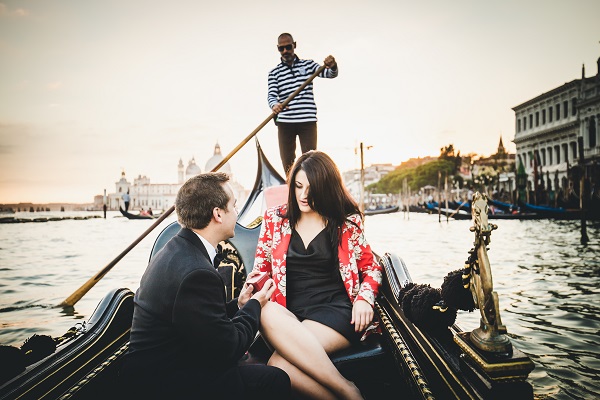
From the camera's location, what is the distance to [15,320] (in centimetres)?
370

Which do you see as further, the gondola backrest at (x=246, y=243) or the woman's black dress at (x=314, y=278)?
the gondola backrest at (x=246, y=243)

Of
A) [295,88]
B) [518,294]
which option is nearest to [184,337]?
[295,88]

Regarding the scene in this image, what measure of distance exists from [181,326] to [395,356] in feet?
2.76

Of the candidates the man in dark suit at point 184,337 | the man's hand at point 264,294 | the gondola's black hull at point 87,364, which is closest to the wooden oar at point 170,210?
the gondola's black hull at point 87,364

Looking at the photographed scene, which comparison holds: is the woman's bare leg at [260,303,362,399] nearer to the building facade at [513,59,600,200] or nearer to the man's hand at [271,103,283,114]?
the man's hand at [271,103,283,114]

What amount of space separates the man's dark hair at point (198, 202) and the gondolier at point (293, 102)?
188 cm

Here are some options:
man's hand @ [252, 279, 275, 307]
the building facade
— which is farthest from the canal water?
the building facade

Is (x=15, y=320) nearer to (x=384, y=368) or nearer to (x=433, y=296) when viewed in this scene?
(x=384, y=368)

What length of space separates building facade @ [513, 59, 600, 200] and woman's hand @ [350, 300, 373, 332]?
72.8ft

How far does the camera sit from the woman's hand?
1.52 meters

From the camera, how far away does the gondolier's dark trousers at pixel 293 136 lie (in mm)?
3051

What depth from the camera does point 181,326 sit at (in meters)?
0.96

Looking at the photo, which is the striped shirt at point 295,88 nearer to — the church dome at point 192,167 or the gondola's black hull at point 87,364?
the gondola's black hull at point 87,364

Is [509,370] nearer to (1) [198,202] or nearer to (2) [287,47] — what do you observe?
(1) [198,202]
